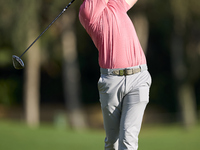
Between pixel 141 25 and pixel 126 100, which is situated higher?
pixel 126 100

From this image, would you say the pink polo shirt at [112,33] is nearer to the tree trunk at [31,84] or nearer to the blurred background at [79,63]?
the blurred background at [79,63]

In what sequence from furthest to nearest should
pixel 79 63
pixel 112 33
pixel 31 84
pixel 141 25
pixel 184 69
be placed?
pixel 79 63
pixel 31 84
pixel 141 25
pixel 184 69
pixel 112 33

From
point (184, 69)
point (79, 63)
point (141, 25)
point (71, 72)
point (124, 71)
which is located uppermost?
point (124, 71)

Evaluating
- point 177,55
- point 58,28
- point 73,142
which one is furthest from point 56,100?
point 73,142

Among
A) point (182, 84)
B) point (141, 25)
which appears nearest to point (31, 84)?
point (141, 25)

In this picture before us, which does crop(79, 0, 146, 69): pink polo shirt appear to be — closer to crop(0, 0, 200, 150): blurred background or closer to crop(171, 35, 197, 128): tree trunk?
crop(0, 0, 200, 150): blurred background

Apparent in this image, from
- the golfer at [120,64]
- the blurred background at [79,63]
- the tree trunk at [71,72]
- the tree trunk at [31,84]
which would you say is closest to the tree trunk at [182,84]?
the blurred background at [79,63]

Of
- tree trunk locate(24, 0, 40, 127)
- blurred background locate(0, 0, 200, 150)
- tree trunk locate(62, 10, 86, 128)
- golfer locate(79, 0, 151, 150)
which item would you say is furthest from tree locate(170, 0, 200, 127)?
golfer locate(79, 0, 151, 150)

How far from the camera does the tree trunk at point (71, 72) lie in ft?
65.1

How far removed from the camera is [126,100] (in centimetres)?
442

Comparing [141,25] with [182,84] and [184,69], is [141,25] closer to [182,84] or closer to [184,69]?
[184,69]

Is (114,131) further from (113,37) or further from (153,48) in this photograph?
(153,48)

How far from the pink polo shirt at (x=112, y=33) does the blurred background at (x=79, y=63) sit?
8.52m

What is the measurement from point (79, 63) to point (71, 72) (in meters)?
3.98
